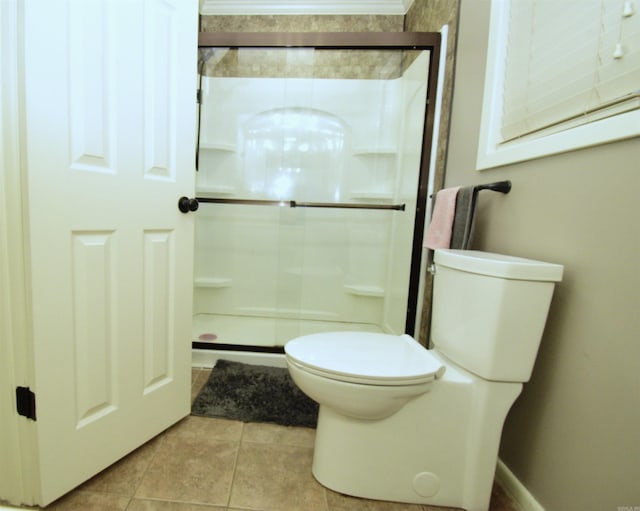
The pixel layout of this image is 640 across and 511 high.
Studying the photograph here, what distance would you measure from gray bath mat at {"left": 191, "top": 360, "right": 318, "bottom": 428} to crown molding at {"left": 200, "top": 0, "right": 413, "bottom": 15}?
2.40 meters

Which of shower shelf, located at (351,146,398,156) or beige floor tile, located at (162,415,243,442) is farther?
shower shelf, located at (351,146,398,156)

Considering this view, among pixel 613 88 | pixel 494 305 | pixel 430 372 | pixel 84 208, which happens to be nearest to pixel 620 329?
pixel 494 305

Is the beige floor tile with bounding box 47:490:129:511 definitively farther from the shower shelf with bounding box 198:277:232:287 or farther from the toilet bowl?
the shower shelf with bounding box 198:277:232:287

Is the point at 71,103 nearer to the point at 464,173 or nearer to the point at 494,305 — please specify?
the point at 494,305

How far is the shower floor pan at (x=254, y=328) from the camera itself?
169 cm

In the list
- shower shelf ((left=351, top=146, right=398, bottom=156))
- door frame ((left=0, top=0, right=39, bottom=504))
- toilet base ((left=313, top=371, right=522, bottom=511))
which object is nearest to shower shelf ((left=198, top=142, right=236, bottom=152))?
shower shelf ((left=351, top=146, right=398, bottom=156))

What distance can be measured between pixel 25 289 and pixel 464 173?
148cm

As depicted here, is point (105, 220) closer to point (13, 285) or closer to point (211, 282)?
point (13, 285)

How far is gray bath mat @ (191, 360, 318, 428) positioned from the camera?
47.1 inches

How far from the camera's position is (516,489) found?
87 cm

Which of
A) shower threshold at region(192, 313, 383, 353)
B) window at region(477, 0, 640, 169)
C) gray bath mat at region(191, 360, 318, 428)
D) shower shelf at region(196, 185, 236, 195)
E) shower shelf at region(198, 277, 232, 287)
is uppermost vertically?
window at region(477, 0, 640, 169)

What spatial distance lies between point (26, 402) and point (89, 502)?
13.2 inches

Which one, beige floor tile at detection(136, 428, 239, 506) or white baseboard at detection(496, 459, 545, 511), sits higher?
white baseboard at detection(496, 459, 545, 511)

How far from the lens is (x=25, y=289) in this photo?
0.70m
